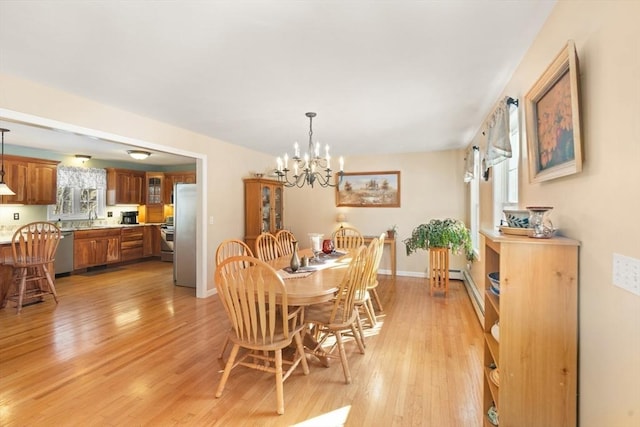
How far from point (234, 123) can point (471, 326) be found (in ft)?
11.8

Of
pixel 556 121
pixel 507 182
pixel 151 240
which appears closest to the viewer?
pixel 556 121

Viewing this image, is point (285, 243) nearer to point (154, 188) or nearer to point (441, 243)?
point (441, 243)

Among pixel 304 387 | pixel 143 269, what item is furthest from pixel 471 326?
pixel 143 269

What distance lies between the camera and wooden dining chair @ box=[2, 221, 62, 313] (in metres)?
3.97

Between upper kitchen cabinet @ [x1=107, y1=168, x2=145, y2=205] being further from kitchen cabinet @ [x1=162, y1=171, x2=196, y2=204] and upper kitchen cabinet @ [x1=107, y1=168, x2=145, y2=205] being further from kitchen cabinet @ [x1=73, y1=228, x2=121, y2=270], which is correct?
kitchen cabinet @ [x1=73, y1=228, x2=121, y2=270]

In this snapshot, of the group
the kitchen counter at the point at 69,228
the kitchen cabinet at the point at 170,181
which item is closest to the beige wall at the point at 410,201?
the kitchen cabinet at the point at 170,181

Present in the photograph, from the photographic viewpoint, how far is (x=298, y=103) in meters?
3.12

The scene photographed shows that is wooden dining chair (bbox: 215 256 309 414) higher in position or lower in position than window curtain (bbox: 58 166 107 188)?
lower

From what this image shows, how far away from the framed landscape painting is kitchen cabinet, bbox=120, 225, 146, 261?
4.58 metres

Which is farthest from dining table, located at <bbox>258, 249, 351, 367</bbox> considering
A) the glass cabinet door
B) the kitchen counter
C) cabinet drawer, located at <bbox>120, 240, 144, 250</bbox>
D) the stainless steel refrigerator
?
cabinet drawer, located at <bbox>120, 240, 144, 250</bbox>

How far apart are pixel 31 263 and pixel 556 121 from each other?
551 cm

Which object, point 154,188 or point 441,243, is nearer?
point 441,243

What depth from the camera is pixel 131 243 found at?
6926mm

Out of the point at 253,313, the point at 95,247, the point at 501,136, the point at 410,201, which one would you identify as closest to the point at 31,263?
the point at 95,247
